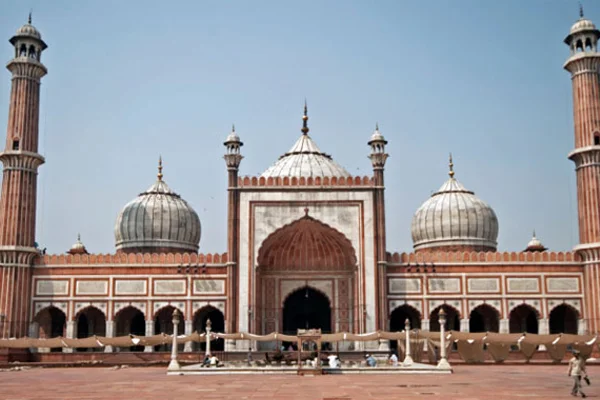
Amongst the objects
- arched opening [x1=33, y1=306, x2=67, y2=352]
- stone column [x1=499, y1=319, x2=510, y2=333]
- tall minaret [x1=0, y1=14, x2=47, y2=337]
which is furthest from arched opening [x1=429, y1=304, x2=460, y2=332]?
tall minaret [x1=0, y1=14, x2=47, y2=337]

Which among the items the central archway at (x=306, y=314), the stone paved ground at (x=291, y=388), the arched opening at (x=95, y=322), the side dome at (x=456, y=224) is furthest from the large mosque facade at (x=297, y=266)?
the stone paved ground at (x=291, y=388)

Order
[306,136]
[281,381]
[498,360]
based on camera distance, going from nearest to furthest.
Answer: [281,381] → [498,360] → [306,136]

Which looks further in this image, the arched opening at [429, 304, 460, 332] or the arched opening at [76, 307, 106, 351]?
the arched opening at [76, 307, 106, 351]

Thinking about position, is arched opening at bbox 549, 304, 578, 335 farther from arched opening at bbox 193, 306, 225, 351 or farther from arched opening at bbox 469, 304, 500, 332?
arched opening at bbox 193, 306, 225, 351

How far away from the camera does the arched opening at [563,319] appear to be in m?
29.8

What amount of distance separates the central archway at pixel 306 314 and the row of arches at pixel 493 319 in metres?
2.87

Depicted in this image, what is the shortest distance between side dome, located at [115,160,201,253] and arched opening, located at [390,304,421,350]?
9.86 meters

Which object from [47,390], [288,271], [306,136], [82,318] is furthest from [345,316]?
[47,390]

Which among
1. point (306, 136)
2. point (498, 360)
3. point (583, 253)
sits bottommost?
point (498, 360)

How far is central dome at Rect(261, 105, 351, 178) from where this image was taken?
31.5m

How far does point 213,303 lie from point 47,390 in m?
14.8

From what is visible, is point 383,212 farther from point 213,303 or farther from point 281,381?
point 281,381

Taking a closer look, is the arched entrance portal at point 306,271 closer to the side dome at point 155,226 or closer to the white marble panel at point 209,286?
the white marble panel at point 209,286

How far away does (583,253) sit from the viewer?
28.5m
